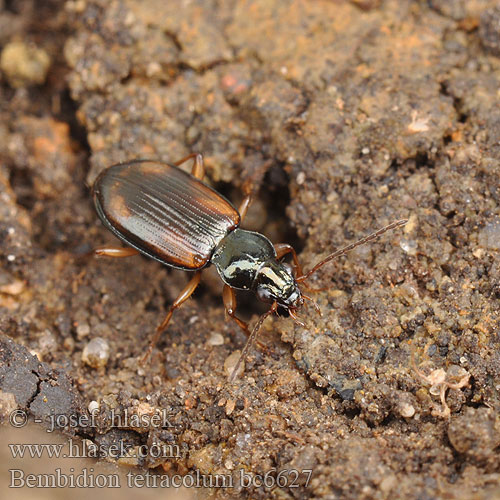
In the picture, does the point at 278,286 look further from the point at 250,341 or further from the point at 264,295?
the point at 250,341

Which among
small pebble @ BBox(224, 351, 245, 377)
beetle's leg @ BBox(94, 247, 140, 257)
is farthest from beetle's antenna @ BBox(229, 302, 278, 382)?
beetle's leg @ BBox(94, 247, 140, 257)

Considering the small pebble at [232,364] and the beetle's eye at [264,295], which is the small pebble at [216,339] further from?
the beetle's eye at [264,295]

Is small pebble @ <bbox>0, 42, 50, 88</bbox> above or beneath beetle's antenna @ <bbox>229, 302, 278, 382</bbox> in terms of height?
above

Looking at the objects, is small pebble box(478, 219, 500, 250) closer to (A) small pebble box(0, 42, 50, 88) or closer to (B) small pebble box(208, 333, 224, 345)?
(B) small pebble box(208, 333, 224, 345)

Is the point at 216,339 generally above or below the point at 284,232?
below

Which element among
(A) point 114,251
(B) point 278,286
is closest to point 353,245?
(B) point 278,286
